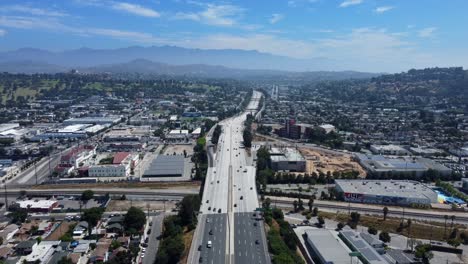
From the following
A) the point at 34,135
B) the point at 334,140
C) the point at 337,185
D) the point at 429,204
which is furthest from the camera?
the point at 34,135

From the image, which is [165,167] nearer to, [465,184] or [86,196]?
[86,196]

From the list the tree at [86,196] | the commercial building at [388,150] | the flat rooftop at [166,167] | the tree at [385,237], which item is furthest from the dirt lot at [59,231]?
the commercial building at [388,150]

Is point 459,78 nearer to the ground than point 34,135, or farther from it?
farther from it

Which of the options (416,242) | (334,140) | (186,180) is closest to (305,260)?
(416,242)

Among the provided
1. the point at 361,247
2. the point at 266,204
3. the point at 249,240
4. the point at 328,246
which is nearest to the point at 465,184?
the point at 361,247

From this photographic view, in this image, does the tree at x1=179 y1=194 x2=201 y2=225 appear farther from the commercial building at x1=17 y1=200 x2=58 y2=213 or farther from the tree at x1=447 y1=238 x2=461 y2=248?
the tree at x1=447 y1=238 x2=461 y2=248

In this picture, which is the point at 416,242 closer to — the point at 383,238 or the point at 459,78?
the point at 383,238
